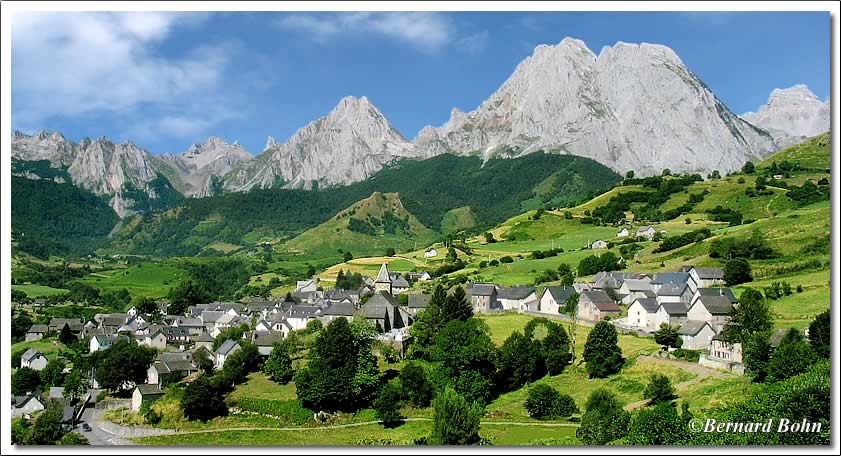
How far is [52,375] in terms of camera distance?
70.6 metres

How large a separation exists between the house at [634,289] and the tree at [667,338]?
62.0 ft

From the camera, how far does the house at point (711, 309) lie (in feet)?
193

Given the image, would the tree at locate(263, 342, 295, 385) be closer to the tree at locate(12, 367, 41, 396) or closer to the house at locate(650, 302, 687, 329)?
the tree at locate(12, 367, 41, 396)

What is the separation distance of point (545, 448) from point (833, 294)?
12479 mm

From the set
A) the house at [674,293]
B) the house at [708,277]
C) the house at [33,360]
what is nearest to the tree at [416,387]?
the house at [674,293]

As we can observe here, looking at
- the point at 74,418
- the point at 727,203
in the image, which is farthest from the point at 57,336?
the point at 727,203

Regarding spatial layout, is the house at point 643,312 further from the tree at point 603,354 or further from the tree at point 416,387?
the tree at point 416,387

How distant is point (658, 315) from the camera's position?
63.1 meters

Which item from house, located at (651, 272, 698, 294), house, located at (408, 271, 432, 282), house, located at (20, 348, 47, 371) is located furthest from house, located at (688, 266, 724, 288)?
house, located at (20, 348, 47, 371)

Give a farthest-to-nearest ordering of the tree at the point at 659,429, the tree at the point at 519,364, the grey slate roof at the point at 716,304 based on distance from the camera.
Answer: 1. the grey slate roof at the point at 716,304
2. the tree at the point at 519,364
3. the tree at the point at 659,429

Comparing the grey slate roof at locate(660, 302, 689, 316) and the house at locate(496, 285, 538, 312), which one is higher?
the house at locate(496, 285, 538, 312)

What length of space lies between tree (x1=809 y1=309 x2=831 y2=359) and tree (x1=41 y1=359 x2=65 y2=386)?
6526 centimetres

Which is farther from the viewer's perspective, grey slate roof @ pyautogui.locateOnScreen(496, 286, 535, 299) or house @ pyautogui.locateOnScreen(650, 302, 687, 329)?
grey slate roof @ pyautogui.locateOnScreen(496, 286, 535, 299)

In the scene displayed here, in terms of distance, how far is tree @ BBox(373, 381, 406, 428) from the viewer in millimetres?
45875
